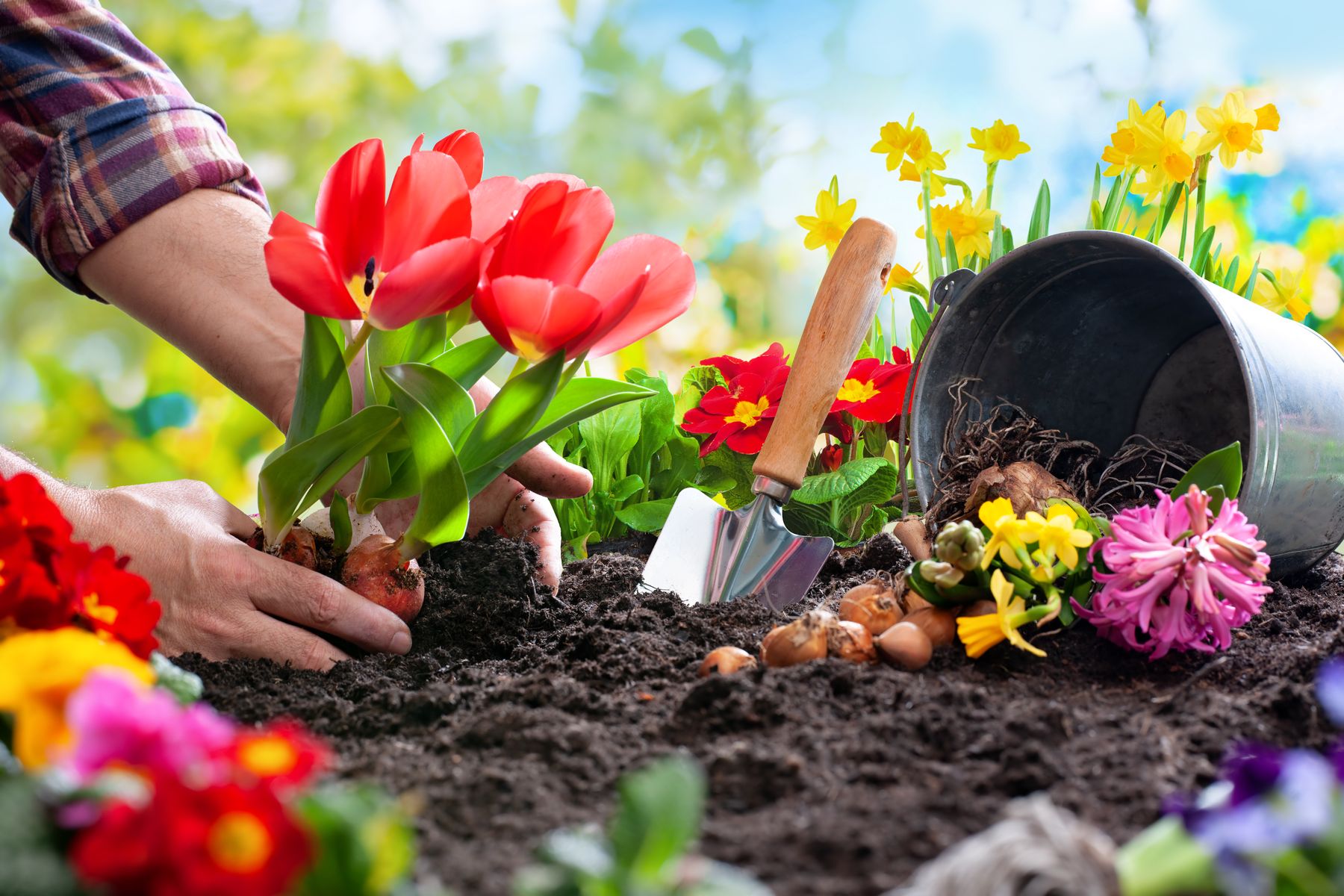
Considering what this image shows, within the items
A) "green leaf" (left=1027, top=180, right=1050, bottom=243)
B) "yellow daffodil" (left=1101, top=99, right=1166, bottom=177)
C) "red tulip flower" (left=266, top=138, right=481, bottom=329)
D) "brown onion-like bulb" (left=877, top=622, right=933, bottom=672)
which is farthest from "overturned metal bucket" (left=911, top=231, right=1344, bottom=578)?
"red tulip flower" (left=266, top=138, right=481, bottom=329)

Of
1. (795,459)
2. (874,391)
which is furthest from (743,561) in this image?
(874,391)

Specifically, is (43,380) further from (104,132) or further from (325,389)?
(325,389)

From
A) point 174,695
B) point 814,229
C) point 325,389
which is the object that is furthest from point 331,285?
point 814,229

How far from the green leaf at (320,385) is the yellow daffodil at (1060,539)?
59 centimetres

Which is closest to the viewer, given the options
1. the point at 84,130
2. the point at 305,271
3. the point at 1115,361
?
the point at 305,271

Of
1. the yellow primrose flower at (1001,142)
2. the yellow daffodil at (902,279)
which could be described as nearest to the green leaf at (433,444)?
the yellow daffodil at (902,279)

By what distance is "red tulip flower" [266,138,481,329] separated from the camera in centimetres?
70

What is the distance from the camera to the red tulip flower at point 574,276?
2.40 feet

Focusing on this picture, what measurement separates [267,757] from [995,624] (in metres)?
0.60

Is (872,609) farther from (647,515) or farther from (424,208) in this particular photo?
(647,515)

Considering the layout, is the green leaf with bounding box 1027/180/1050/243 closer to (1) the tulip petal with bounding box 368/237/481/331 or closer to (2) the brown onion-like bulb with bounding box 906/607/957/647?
(2) the brown onion-like bulb with bounding box 906/607/957/647

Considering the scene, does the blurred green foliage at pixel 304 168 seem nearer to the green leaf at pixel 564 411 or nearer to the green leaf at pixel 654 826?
the green leaf at pixel 564 411

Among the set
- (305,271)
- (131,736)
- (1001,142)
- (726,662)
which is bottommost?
(726,662)

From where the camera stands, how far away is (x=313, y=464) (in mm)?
851
